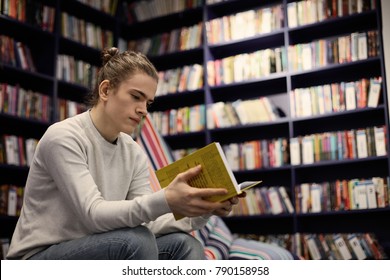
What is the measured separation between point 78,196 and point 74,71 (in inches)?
111

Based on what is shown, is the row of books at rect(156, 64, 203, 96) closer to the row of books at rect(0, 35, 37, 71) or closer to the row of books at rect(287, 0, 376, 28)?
the row of books at rect(287, 0, 376, 28)

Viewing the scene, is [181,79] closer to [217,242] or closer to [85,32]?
[85,32]

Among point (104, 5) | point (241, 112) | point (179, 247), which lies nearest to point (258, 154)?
point (241, 112)

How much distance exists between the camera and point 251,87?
4.03m

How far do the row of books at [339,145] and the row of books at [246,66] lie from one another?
0.59m

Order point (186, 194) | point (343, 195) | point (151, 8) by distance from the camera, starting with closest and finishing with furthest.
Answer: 1. point (186, 194)
2. point (343, 195)
3. point (151, 8)

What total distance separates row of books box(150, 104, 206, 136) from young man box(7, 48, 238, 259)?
2.32 meters

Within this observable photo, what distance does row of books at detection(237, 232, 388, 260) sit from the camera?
326 centimetres

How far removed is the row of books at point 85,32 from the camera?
3875 mm

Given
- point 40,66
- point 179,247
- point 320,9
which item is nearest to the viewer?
point 179,247

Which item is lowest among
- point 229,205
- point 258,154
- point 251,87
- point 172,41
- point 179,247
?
Result: point 179,247

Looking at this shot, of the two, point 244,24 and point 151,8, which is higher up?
point 151,8

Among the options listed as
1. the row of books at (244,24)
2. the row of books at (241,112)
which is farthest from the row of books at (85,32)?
the row of books at (241,112)
